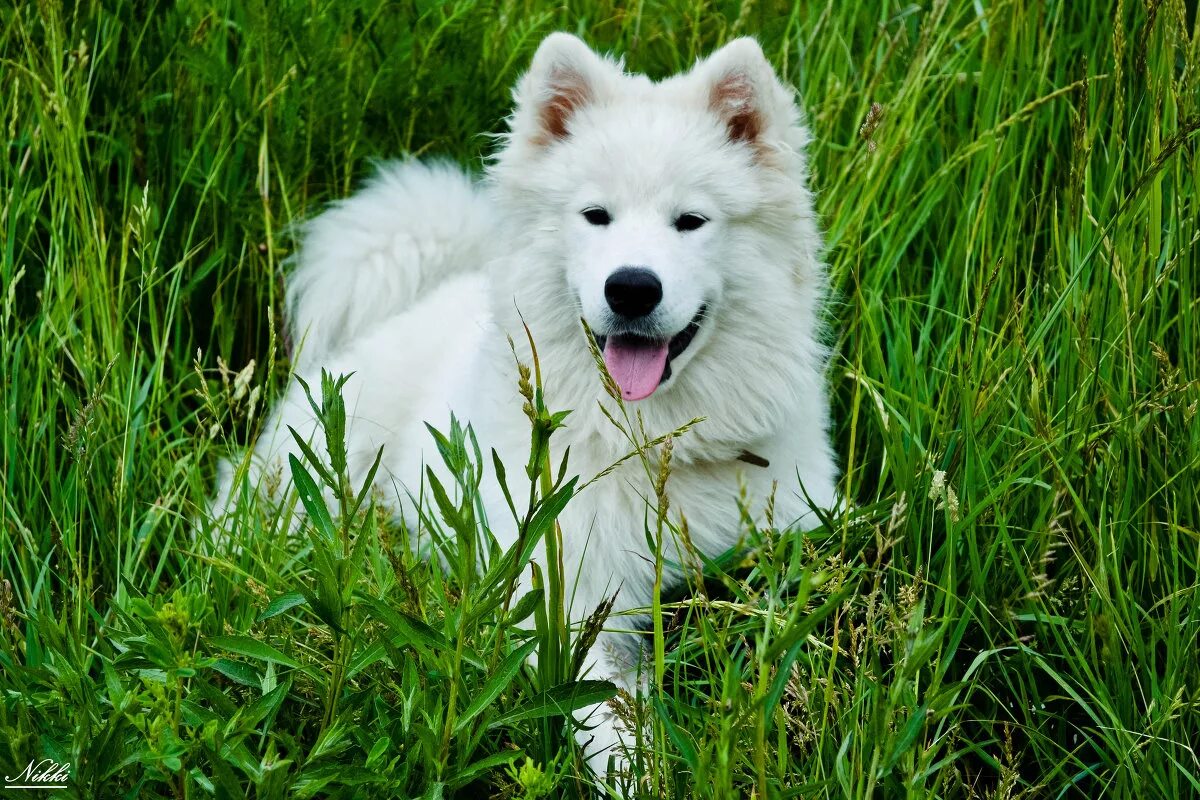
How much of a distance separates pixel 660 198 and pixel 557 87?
46 cm

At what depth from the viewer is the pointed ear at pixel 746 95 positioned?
2.59 m

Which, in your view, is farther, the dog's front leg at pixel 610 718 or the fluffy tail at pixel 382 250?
the fluffy tail at pixel 382 250

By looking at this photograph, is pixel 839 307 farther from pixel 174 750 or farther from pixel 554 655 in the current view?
pixel 174 750

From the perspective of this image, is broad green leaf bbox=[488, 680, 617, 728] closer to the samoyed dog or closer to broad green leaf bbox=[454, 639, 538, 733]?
broad green leaf bbox=[454, 639, 538, 733]

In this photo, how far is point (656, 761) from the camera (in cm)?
169

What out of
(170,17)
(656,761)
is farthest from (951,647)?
(170,17)

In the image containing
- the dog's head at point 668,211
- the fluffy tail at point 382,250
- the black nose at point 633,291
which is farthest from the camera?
the fluffy tail at point 382,250

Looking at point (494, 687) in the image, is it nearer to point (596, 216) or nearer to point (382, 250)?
point (596, 216)

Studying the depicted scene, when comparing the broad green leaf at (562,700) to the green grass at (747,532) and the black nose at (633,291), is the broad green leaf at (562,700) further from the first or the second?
the black nose at (633,291)

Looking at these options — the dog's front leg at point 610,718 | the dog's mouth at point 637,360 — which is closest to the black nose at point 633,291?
the dog's mouth at point 637,360

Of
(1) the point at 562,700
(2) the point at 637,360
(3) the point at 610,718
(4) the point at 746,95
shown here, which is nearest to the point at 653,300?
(2) the point at 637,360

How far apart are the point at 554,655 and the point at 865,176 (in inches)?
76.2

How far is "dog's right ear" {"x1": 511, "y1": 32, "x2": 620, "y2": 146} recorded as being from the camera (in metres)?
2.67

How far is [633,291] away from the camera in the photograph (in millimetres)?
2410
